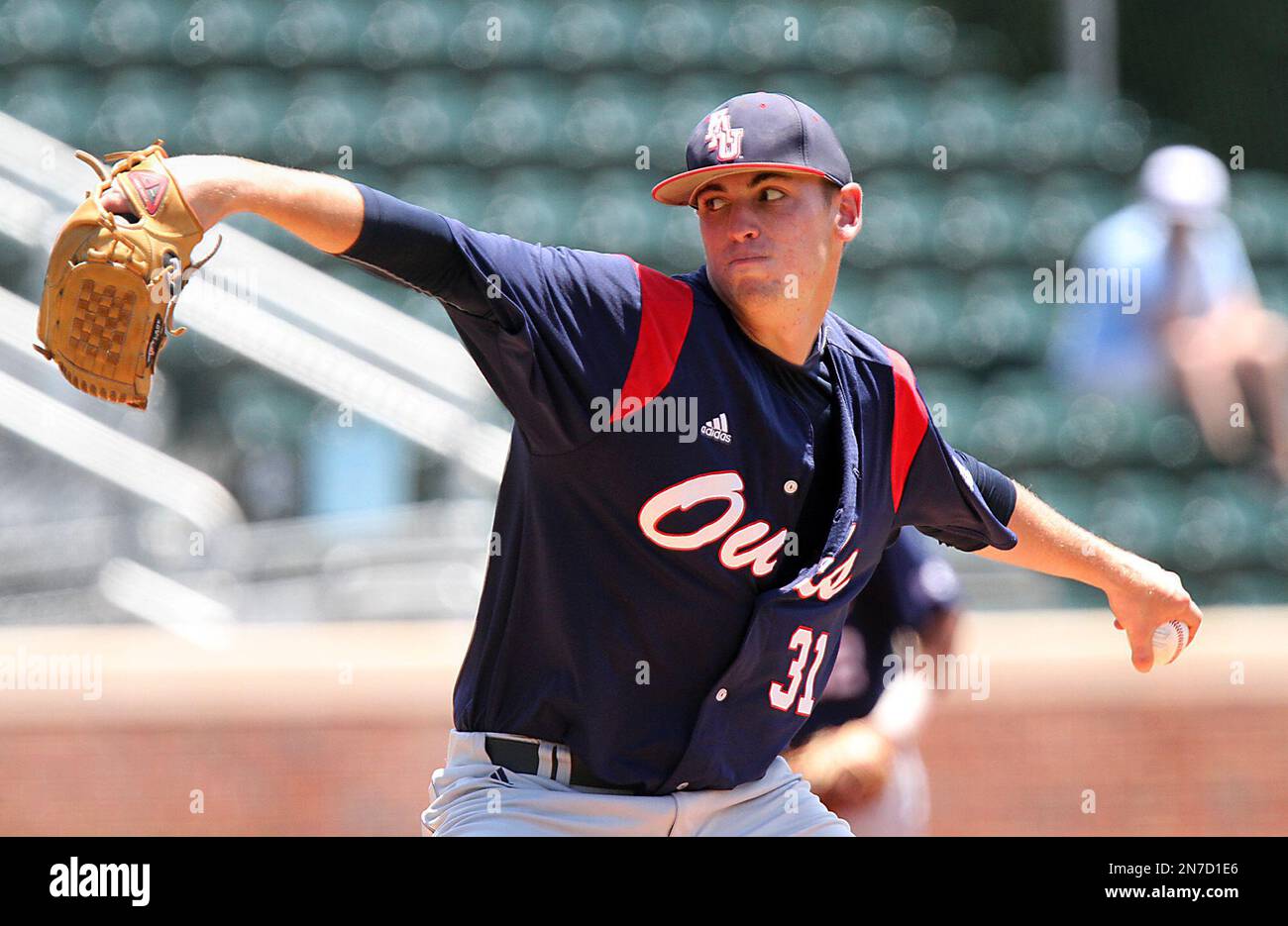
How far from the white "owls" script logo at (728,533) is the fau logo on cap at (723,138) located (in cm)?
52

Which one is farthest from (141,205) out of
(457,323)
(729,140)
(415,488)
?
(415,488)

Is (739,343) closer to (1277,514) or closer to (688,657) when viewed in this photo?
(688,657)

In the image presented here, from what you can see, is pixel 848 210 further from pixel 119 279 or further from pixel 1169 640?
pixel 119 279

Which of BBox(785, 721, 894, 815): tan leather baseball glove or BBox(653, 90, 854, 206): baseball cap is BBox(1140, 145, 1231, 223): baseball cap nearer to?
BBox(785, 721, 894, 815): tan leather baseball glove

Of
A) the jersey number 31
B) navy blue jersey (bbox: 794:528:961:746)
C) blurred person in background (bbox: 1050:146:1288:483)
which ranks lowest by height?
the jersey number 31

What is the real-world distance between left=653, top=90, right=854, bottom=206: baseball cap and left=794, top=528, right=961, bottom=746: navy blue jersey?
4.30 ft

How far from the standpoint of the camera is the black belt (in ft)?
9.00

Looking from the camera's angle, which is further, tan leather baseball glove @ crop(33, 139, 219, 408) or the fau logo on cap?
the fau logo on cap

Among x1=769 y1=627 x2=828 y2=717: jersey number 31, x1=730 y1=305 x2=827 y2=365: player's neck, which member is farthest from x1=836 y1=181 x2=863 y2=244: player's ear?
x1=769 y1=627 x2=828 y2=717: jersey number 31

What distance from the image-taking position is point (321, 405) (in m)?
6.23

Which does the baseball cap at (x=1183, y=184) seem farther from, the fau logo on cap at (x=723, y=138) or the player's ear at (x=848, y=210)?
the fau logo on cap at (x=723, y=138)

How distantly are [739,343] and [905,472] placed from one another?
1.38 ft

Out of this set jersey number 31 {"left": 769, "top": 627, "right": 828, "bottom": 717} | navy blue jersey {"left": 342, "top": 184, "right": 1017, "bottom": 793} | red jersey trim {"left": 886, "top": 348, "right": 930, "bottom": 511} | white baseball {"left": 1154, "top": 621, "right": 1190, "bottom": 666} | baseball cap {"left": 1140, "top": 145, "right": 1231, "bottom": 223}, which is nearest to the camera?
navy blue jersey {"left": 342, "top": 184, "right": 1017, "bottom": 793}

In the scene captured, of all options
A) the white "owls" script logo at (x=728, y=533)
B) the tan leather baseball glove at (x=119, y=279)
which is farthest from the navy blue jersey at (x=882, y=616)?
the tan leather baseball glove at (x=119, y=279)
